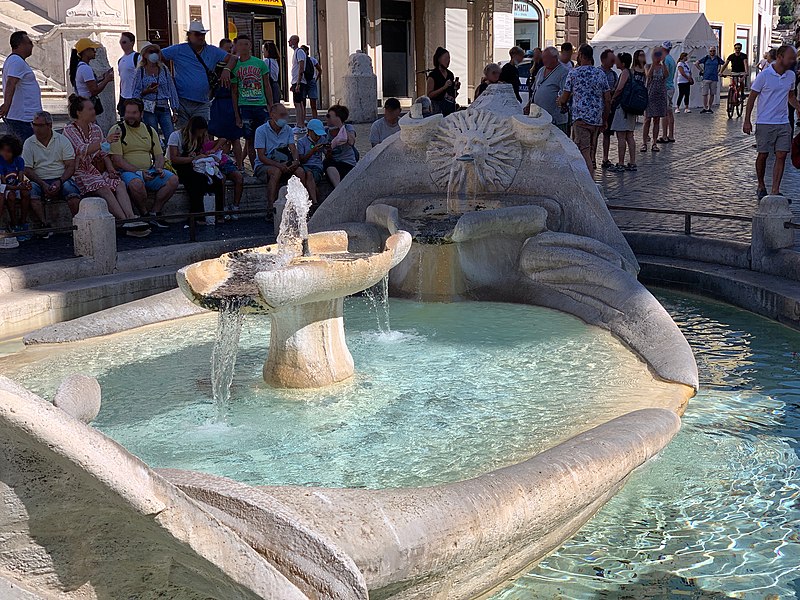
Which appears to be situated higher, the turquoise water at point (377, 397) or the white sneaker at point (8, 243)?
the white sneaker at point (8, 243)

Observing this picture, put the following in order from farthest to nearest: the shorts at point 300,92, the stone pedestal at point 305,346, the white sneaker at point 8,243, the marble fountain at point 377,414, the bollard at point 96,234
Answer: the shorts at point 300,92, the white sneaker at point 8,243, the bollard at point 96,234, the stone pedestal at point 305,346, the marble fountain at point 377,414

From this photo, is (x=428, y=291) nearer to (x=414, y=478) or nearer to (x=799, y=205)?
(x=414, y=478)

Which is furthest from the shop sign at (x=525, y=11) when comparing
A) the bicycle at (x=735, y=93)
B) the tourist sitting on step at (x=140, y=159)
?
the tourist sitting on step at (x=140, y=159)

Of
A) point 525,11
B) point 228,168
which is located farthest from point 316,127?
point 525,11

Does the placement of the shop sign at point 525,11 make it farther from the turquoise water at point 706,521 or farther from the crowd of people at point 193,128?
the turquoise water at point 706,521

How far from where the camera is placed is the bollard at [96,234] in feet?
23.3

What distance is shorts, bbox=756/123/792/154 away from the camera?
927 centimetres

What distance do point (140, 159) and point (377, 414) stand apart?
517 centimetres

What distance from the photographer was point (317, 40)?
21.0 metres

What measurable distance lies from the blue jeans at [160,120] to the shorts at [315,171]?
4.79 feet

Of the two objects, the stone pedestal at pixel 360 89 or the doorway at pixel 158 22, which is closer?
the stone pedestal at pixel 360 89

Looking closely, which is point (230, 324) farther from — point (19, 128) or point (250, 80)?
point (250, 80)

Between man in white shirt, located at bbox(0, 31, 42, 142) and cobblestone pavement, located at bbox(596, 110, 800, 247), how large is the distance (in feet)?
17.1

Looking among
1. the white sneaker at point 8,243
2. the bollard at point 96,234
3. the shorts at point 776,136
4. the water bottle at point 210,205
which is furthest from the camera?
the shorts at point 776,136
